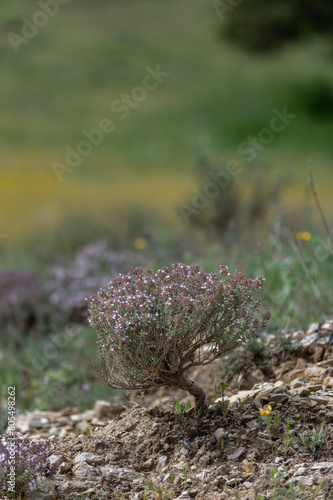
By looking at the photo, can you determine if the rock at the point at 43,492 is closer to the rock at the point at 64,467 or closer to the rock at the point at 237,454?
the rock at the point at 64,467

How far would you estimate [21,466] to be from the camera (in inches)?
106

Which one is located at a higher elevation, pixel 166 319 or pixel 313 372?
pixel 166 319

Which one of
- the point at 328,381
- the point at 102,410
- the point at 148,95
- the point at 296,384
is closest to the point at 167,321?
the point at 296,384

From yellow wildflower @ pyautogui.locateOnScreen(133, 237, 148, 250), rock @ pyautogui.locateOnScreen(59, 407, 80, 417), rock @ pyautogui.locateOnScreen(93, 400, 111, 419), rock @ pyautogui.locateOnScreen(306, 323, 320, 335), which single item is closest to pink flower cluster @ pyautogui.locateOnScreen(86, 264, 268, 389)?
rock @ pyautogui.locateOnScreen(306, 323, 320, 335)

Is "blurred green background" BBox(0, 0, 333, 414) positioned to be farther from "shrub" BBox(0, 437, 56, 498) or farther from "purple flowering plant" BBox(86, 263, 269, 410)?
"shrub" BBox(0, 437, 56, 498)

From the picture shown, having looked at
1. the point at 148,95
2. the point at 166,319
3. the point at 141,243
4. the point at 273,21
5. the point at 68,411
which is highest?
the point at 166,319

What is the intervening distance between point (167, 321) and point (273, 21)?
117 ft

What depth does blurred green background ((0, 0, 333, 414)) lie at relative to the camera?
9656mm

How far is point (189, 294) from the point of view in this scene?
9.97ft

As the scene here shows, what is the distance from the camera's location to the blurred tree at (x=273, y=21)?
35.7 metres

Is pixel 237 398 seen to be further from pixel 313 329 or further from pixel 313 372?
pixel 313 329

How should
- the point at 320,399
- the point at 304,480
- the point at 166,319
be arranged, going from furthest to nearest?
the point at 320,399 < the point at 166,319 < the point at 304,480

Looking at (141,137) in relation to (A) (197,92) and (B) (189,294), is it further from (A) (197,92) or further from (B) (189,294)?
(B) (189,294)

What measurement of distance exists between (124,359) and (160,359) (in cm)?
18
